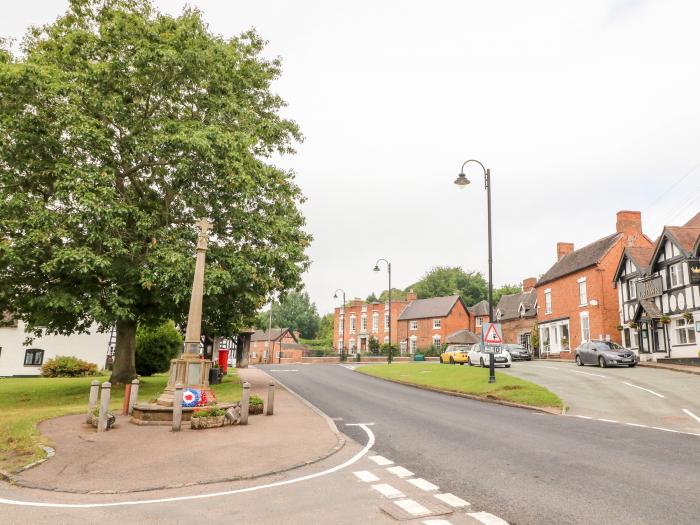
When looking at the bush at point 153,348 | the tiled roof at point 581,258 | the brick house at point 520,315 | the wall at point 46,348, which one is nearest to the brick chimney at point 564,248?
the tiled roof at point 581,258

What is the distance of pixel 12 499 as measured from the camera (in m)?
6.53

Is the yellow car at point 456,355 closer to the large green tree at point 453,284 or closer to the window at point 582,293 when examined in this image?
the window at point 582,293

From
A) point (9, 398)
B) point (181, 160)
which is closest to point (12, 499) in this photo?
point (181, 160)

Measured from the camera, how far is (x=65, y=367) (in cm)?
3397

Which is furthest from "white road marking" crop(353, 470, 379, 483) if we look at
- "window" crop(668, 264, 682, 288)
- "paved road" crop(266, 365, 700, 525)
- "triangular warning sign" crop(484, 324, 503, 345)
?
"window" crop(668, 264, 682, 288)

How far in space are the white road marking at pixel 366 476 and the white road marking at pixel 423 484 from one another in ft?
1.83

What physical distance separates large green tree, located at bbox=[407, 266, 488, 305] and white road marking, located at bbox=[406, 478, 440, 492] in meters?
90.5

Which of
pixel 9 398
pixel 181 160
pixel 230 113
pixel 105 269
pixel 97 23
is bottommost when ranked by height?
pixel 9 398

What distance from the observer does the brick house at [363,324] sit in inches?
2908

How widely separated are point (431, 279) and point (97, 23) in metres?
90.0

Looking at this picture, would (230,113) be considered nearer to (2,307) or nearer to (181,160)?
(181,160)

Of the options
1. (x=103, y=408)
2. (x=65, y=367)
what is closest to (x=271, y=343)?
(x=65, y=367)

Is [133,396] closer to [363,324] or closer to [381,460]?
[381,460]

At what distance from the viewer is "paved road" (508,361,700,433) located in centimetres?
1396
